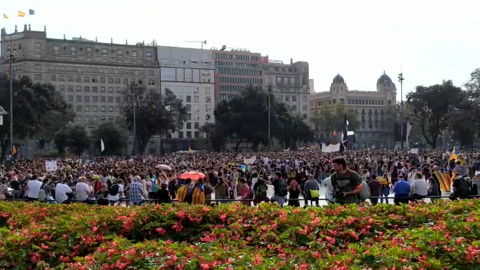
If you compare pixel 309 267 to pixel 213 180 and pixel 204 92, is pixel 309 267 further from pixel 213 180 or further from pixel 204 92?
pixel 204 92

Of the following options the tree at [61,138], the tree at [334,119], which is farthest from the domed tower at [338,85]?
the tree at [61,138]

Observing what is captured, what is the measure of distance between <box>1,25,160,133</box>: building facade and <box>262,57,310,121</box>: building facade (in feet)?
101

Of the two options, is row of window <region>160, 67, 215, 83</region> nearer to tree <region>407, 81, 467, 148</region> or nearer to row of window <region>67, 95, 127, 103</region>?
row of window <region>67, 95, 127, 103</region>

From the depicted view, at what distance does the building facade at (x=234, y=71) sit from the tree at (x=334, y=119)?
1535 centimetres

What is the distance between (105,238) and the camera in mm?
8453

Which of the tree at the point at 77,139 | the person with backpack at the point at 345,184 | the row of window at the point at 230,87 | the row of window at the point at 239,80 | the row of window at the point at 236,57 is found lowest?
the person with backpack at the point at 345,184

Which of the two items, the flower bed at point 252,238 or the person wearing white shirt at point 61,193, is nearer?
the flower bed at point 252,238

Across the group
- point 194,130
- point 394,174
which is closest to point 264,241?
point 394,174

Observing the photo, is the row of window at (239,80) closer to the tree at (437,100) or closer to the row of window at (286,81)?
the row of window at (286,81)

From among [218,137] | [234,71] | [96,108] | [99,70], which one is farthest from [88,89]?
[218,137]

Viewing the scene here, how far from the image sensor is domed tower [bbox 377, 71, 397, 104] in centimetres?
18475

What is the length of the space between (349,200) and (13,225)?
528cm

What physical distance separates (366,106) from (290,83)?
26.6 m

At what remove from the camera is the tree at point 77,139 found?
91875mm
